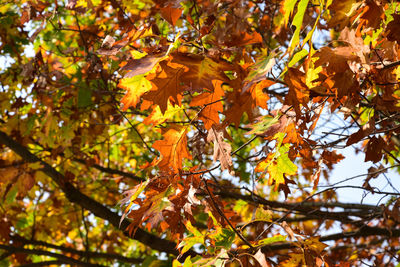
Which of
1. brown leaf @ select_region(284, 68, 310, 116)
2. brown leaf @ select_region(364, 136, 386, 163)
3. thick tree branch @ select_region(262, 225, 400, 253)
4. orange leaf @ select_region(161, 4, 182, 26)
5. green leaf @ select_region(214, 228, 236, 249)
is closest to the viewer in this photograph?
brown leaf @ select_region(284, 68, 310, 116)

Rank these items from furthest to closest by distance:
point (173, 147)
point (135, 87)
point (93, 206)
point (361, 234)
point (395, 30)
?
point (361, 234) < point (93, 206) < point (173, 147) < point (135, 87) < point (395, 30)

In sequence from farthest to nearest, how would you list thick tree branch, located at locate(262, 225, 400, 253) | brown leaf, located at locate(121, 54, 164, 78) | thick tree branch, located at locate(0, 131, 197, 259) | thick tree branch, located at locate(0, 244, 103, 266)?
1. thick tree branch, located at locate(262, 225, 400, 253)
2. thick tree branch, located at locate(0, 244, 103, 266)
3. thick tree branch, located at locate(0, 131, 197, 259)
4. brown leaf, located at locate(121, 54, 164, 78)

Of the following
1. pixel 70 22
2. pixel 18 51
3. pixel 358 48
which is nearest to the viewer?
pixel 358 48

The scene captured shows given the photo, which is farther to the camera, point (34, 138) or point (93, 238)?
point (93, 238)

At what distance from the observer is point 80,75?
3736 millimetres

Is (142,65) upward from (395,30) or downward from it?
downward

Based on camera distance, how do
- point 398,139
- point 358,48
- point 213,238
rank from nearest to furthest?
point 358,48
point 213,238
point 398,139

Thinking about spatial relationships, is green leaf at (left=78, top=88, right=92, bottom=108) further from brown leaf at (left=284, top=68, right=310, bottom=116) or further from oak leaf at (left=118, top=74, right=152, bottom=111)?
brown leaf at (left=284, top=68, right=310, bottom=116)

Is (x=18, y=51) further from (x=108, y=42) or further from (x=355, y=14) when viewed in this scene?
(x=355, y=14)

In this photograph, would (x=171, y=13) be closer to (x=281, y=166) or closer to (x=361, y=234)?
(x=281, y=166)

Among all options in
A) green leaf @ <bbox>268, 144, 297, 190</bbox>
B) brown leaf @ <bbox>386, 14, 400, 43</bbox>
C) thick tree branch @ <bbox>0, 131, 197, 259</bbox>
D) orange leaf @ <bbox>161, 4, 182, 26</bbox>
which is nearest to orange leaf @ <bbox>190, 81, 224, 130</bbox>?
orange leaf @ <bbox>161, 4, 182, 26</bbox>

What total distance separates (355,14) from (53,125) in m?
3.09

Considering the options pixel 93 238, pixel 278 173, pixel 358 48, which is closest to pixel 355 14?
pixel 358 48

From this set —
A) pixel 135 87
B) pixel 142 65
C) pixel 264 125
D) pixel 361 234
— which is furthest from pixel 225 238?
pixel 361 234
